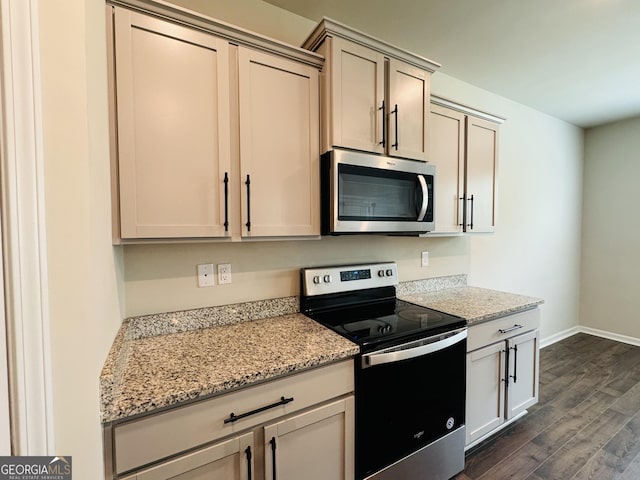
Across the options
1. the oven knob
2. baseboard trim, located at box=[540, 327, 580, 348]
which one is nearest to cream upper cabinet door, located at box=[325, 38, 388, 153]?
the oven knob

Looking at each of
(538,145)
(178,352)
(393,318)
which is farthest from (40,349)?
(538,145)

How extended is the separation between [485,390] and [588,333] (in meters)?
3.22

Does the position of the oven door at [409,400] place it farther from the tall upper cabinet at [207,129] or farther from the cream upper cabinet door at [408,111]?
the cream upper cabinet door at [408,111]

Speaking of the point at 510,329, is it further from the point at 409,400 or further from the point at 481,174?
the point at 481,174

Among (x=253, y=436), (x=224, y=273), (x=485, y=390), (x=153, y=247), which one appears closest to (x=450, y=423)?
(x=485, y=390)

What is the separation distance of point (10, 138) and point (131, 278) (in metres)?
0.94

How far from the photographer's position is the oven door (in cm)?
131

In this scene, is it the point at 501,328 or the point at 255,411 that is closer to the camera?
the point at 255,411

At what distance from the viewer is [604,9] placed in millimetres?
1711

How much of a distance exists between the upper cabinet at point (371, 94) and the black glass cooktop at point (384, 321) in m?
0.94

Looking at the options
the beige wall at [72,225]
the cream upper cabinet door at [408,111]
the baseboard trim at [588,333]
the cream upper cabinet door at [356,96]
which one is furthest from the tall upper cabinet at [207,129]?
the baseboard trim at [588,333]

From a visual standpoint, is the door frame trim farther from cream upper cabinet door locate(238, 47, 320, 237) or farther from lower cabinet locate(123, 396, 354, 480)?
cream upper cabinet door locate(238, 47, 320, 237)

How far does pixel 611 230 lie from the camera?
361 centimetres

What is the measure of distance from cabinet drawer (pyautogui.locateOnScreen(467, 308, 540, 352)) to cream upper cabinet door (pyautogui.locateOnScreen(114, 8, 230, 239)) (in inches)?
61.4
